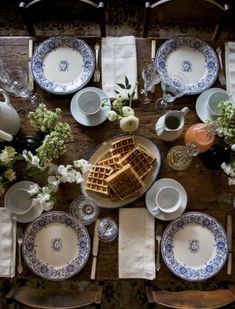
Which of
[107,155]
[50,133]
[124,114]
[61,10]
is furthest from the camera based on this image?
[61,10]

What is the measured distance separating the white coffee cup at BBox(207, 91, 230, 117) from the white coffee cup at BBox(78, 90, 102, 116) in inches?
17.0

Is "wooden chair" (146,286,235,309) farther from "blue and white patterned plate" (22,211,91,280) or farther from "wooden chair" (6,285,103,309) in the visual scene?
"blue and white patterned plate" (22,211,91,280)

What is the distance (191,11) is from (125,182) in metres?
0.76

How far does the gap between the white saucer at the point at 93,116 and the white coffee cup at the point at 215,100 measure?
39 cm

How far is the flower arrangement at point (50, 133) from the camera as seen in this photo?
1436mm

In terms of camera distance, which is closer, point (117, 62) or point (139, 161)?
point (139, 161)

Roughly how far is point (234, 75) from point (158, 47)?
0.33 m

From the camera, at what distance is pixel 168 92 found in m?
1.72

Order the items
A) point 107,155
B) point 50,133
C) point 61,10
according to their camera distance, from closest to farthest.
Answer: point 50,133 < point 107,155 < point 61,10

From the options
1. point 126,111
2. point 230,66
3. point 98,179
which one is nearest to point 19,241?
point 98,179

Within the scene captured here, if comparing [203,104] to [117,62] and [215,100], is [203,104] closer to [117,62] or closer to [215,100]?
[215,100]

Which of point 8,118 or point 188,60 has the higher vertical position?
point 188,60

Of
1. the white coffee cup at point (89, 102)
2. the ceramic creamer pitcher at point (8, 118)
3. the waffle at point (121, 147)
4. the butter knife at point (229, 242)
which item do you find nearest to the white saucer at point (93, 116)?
the white coffee cup at point (89, 102)

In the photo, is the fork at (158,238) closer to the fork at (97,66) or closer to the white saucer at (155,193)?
the white saucer at (155,193)
